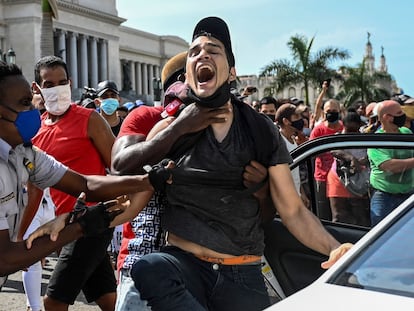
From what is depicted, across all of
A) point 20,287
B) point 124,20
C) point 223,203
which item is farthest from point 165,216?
point 124,20

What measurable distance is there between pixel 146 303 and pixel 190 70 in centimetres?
107

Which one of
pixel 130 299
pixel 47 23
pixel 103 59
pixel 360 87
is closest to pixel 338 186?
pixel 130 299

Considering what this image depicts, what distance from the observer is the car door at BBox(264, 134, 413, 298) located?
4145 millimetres

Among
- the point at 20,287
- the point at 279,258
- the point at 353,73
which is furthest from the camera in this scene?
the point at 353,73

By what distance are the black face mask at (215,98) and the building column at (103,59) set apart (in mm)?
75499

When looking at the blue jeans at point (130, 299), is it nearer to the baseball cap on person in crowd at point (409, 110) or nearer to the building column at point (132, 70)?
the baseball cap on person in crowd at point (409, 110)

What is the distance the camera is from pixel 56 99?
487 cm

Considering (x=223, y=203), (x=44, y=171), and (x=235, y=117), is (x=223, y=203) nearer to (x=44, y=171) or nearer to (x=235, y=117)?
(x=235, y=117)

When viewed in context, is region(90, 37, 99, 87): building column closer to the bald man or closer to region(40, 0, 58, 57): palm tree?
region(40, 0, 58, 57): palm tree

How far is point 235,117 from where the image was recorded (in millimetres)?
3174

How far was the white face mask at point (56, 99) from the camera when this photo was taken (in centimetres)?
486

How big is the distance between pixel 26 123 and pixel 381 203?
2328 mm

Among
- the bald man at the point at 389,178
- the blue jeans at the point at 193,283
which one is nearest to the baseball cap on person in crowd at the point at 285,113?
the bald man at the point at 389,178

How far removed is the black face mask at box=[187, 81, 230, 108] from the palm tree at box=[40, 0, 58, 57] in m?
20.9
